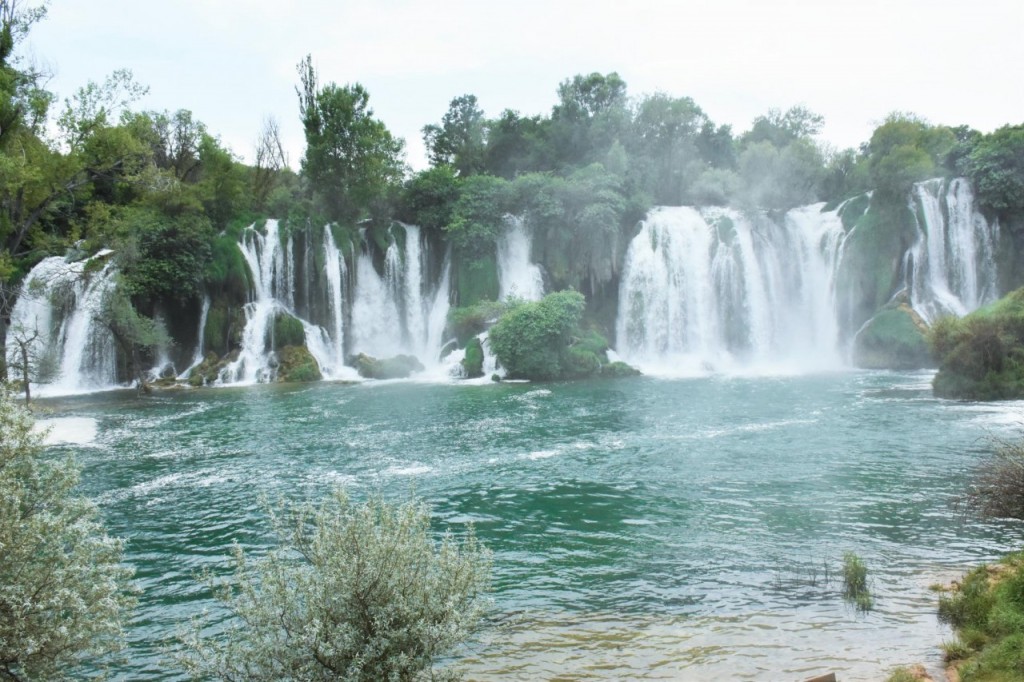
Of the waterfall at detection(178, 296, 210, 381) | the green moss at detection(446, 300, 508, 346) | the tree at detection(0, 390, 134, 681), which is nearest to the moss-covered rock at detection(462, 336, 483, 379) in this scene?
the green moss at detection(446, 300, 508, 346)

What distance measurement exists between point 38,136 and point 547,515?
18.8m

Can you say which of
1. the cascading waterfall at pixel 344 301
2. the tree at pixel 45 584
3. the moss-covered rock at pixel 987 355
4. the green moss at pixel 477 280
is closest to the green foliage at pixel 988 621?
the tree at pixel 45 584

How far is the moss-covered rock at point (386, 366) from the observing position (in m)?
38.1

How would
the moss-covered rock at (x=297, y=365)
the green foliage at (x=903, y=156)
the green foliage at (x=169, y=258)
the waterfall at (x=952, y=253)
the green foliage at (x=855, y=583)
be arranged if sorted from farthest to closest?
1. the green foliage at (x=903, y=156)
2. the waterfall at (x=952, y=253)
3. the green foliage at (x=169, y=258)
4. the moss-covered rock at (x=297, y=365)
5. the green foliage at (x=855, y=583)

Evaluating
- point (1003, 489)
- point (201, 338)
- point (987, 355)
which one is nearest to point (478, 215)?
point (201, 338)

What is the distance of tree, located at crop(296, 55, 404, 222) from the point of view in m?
47.9

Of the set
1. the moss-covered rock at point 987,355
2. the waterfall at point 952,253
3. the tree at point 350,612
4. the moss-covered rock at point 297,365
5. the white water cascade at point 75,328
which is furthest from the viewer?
the waterfall at point 952,253

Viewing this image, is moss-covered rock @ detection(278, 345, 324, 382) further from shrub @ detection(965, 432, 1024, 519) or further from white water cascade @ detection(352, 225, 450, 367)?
shrub @ detection(965, 432, 1024, 519)

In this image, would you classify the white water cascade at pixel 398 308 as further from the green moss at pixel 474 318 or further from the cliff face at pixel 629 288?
the green moss at pixel 474 318

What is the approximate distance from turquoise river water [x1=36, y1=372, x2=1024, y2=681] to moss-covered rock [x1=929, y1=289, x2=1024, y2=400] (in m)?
1.33

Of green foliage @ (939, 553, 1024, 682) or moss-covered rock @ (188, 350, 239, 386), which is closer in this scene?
green foliage @ (939, 553, 1024, 682)

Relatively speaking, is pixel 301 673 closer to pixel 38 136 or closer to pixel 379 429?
pixel 379 429

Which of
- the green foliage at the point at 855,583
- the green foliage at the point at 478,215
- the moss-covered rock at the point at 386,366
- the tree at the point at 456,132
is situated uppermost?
the tree at the point at 456,132

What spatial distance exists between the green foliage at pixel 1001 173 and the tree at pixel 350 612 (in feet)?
141
